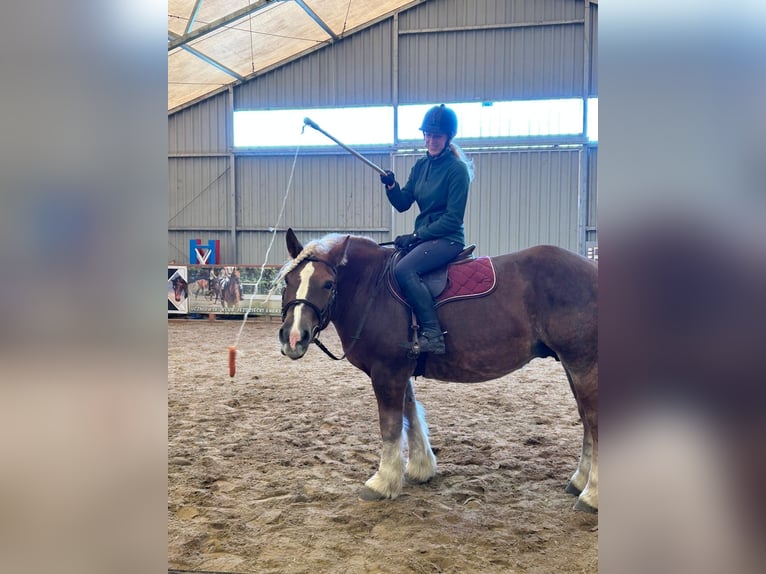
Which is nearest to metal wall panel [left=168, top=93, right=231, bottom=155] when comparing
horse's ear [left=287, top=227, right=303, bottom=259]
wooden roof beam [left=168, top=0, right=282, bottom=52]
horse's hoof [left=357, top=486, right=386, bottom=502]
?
wooden roof beam [left=168, top=0, right=282, bottom=52]

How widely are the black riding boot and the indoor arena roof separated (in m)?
6.83

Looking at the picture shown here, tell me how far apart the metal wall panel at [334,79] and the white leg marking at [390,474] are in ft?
31.3

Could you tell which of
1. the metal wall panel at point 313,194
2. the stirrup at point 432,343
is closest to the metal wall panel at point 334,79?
the metal wall panel at point 313,194

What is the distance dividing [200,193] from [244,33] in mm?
3837

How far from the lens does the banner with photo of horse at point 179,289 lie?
9.39 metres

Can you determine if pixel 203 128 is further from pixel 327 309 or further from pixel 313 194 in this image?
pixel 327 309

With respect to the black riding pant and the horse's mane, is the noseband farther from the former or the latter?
the black riding pant

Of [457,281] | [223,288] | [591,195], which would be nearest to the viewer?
[457,281]

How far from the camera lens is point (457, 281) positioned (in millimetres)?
2465

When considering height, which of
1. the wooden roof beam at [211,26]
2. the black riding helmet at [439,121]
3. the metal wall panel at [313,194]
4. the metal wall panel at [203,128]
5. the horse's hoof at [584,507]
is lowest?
the horse's hoof at [584,507]

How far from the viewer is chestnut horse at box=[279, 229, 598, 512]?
7.51 feet

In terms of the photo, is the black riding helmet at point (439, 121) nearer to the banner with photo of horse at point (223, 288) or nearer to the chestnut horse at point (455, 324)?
the chestnut horse at point (455, 324)

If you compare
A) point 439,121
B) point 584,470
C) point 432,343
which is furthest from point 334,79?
point 584,470
